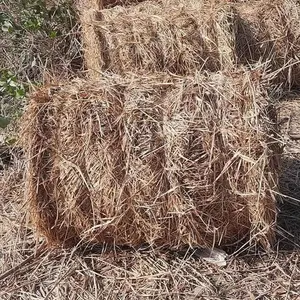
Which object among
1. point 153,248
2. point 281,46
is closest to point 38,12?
point 281,46

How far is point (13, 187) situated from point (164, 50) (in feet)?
5.02

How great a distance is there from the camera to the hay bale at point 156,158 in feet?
8.96

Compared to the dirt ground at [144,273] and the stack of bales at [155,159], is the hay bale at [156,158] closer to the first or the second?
the stack of bales at [155,159]

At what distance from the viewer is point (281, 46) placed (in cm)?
489

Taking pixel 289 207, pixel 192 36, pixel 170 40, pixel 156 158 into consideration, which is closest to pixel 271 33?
pixel 192 36

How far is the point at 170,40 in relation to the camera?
453 cm

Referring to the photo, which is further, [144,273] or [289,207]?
[289,207]

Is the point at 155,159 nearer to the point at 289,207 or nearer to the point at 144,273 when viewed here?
the point at 144,273

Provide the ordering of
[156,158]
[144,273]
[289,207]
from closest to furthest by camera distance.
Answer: [156,158]
[144,273]
[289,207]

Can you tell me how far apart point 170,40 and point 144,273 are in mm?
2075

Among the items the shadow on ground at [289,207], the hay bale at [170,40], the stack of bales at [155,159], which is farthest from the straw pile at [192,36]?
the stack of bales at [155,159]

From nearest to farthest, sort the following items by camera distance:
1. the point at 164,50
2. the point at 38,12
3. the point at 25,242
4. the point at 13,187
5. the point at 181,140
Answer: the point at 181,140 → the point at 25,242 → the point at 13,187 → the point at 164,50 → the point at 38,12

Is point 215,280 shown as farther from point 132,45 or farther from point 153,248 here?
point 132,45

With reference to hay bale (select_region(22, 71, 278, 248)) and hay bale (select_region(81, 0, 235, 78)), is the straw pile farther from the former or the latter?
hay bale (select_region(22, 71, 278, 248))
